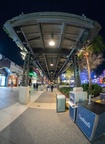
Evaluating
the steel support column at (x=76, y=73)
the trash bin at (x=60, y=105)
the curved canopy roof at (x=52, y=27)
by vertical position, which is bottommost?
the trash bin at (x=60, y=105)

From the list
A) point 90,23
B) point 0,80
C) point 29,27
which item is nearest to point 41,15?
point 29,27

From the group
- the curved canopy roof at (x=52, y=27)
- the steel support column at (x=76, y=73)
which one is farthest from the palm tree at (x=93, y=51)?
the curved canopy roof at (x=52, y=27)

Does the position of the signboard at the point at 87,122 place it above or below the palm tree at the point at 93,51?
below

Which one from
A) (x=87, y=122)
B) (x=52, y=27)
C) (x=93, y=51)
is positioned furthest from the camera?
(x=93, y=51)

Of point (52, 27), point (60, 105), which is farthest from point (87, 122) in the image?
point (52, 27)

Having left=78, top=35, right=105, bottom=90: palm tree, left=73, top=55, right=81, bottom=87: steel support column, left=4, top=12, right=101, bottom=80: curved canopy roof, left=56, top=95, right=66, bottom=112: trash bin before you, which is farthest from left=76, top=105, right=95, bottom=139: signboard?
left=78, top=35, right=105, bottom=90: palm tree

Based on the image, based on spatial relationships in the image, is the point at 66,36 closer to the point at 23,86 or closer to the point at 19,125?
the point at 23,86

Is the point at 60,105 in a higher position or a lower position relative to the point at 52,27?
lower

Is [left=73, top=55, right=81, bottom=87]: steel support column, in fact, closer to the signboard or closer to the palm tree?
the signboard

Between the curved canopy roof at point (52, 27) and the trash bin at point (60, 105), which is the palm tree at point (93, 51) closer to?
the curved canopy roof at point (52, 27)

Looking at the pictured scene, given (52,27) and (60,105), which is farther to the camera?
(60,105)

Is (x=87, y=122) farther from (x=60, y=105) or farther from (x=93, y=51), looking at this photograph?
(x=93, y=51)

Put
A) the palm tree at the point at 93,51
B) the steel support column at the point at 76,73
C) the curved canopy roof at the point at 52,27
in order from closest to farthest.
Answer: the curved canopy roof at the point at 52,27 → the steel support column at the point at 76,73 → the palm tree at the point at 93,51

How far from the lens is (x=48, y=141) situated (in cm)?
360
